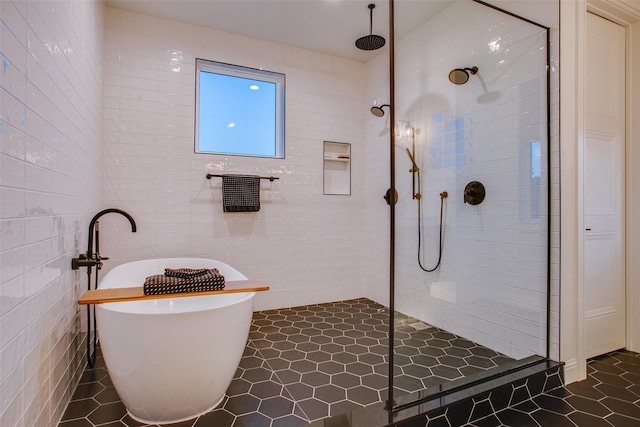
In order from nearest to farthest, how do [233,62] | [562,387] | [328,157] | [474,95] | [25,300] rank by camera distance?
[25,300], [562,387], [474,95], [233,62], [328,157]

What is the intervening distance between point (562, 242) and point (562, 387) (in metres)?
0.84

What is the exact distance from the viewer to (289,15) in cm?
286

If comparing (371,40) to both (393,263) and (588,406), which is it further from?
(588,406)

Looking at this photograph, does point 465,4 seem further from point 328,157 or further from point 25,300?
point 25,300

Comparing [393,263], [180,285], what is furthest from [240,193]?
[393,263]

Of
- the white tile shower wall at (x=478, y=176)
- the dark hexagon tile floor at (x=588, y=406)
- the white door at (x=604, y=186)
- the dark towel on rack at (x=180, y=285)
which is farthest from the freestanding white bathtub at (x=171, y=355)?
the white door at (x=604, y=186)

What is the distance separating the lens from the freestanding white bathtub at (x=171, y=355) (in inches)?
53.2

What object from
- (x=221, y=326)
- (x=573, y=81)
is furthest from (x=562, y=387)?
(x=221, y=326)

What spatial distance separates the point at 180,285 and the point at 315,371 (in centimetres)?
97

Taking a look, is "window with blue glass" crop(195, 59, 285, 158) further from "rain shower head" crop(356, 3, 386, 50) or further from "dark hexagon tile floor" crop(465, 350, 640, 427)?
"dark hexagon tile floor" crop(465, 350, 640, 427)

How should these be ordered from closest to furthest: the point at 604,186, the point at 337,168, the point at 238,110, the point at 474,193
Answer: the point at 604,186
the point at 474,193
the point at 238,110
the point at 337,168

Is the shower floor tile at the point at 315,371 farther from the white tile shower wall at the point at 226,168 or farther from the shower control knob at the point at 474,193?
the shower control knob at the point at 474,193

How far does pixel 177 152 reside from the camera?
117 inches

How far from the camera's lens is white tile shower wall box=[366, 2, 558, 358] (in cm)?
210
